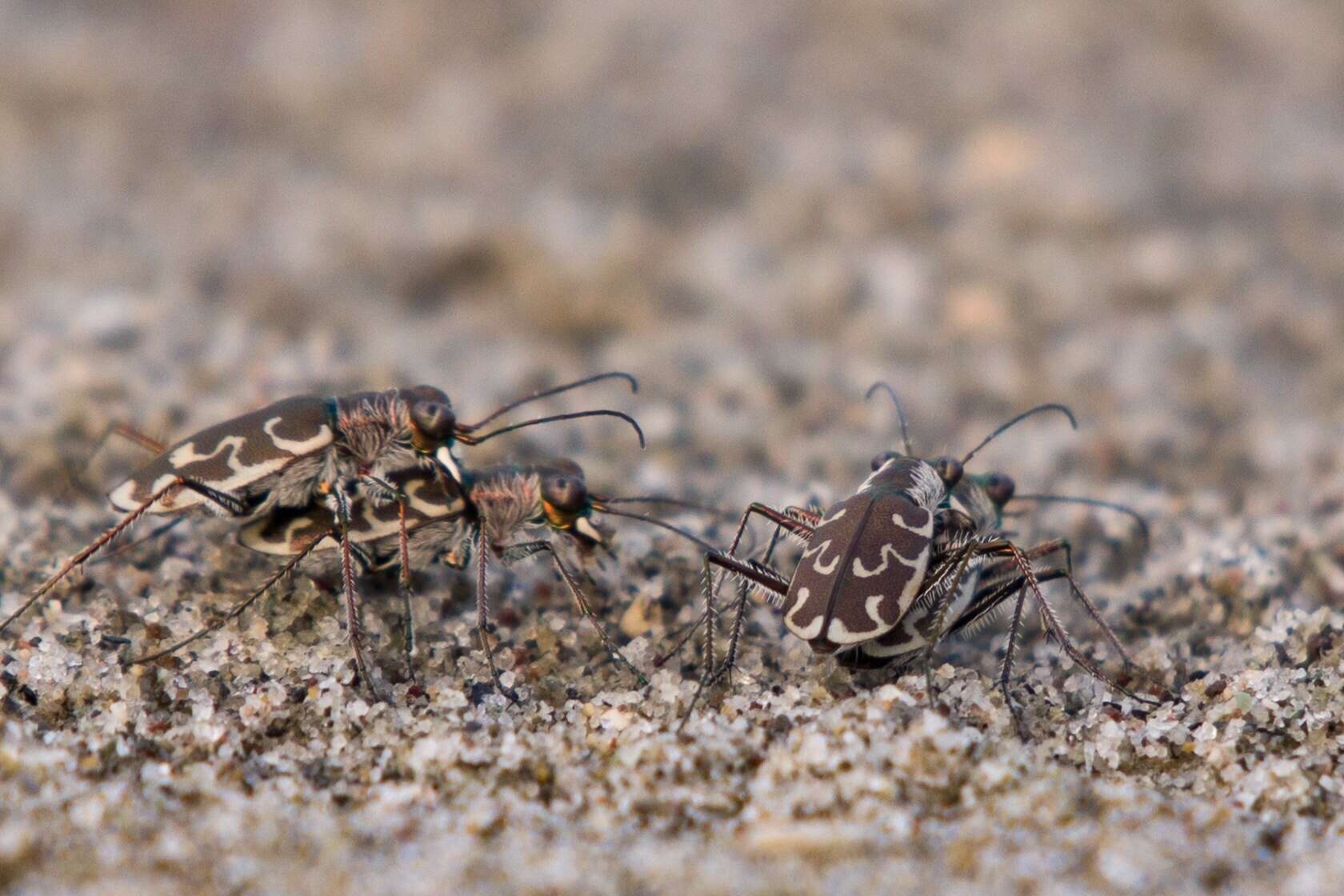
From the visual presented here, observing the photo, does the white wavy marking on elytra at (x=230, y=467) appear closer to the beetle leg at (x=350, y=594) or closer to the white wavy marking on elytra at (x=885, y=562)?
the beetle leg at (x=350, y=594)

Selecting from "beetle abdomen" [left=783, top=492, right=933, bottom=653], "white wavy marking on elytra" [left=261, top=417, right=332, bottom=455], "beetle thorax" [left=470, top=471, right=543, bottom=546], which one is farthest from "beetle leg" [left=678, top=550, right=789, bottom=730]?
"white wavy marking on elytra" [left=261, top=417, right=332, bottom=455]

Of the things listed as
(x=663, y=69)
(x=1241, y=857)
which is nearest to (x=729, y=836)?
(x=1241, y=857)

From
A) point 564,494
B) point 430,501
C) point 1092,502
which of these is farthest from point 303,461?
point 1092,502

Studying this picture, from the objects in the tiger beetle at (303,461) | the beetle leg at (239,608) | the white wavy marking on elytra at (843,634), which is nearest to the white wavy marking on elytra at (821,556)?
the white wavy marking on elytra at (843,634)

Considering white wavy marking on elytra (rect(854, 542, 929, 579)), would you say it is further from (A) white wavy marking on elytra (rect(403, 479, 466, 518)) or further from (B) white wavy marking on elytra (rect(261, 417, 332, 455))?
(B) white wavy marking on elytra (rect(261, 417, 332, 455))

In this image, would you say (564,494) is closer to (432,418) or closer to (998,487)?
(432,418)

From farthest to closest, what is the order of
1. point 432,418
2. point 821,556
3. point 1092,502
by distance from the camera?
point 1092,502
point 432,418
point 821,556
